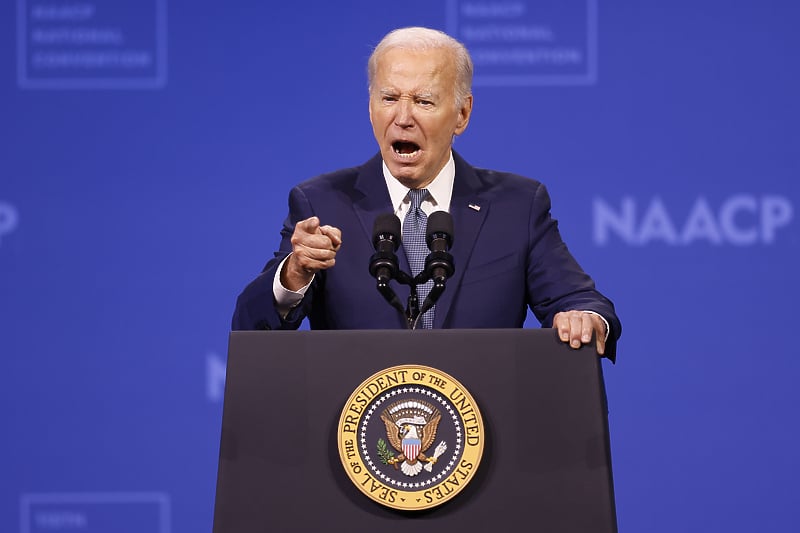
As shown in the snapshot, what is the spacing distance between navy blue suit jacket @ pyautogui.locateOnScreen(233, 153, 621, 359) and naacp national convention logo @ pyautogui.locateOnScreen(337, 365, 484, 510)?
0.44 metres

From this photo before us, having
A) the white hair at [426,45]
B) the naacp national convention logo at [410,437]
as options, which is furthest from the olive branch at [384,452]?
the white hair at [426,45]

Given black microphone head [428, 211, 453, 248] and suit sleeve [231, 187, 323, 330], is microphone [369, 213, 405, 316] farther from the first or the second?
suit sleeve [231, 187, 323, 330]

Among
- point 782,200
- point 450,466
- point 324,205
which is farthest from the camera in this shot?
point 782,200

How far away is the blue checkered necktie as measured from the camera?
217cm

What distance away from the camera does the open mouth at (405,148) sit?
219cm

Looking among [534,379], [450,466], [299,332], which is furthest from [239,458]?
[534,379]

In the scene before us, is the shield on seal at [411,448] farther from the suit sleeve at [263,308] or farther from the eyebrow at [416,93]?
the eyebrow at [416,93]

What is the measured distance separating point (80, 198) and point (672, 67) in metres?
1.99

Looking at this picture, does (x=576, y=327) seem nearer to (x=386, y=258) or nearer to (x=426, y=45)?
(x=386, y=258)

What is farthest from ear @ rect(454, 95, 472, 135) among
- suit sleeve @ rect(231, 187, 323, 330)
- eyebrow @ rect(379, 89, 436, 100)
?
suit sleeve @ rect(231, 187, 323, 330)

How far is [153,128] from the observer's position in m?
3.52

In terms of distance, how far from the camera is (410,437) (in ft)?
5.07

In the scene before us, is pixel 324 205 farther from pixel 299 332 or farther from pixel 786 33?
pixel 786 33

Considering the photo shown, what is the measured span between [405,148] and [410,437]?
830 millimetres
